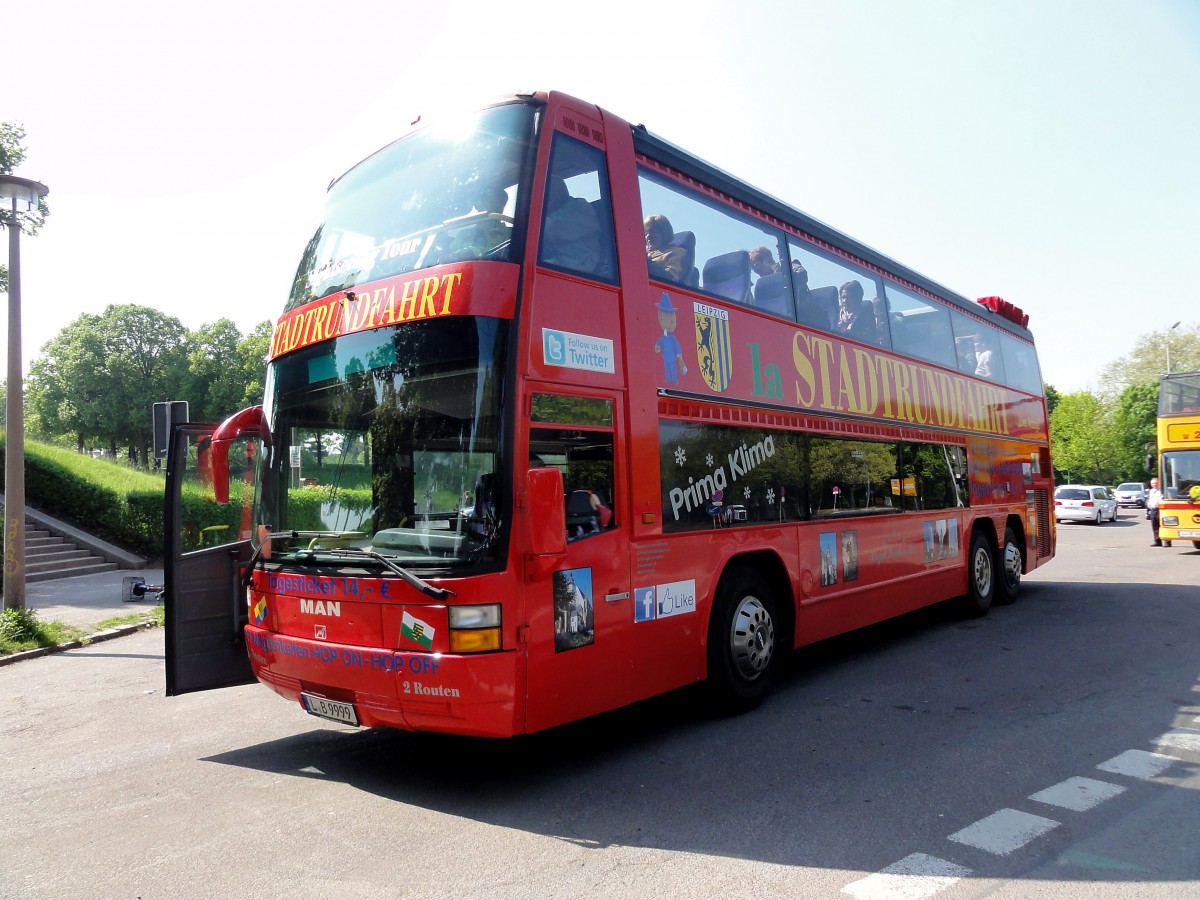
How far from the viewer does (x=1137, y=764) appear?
515 centimetres

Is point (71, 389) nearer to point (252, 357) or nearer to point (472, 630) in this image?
point (252, 357)

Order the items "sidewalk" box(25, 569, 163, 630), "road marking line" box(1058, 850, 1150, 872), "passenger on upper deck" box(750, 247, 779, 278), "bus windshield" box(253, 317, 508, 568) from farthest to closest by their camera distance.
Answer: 1. "sidewalk" box(25, 569, 163, 630)
2. "passenger on upper deck" box(750, 247, 779, 278)
3. "bus windshield" box(253, 317, 508, 568)
4. "road marking line" box(1058, 850, 1150, 872)

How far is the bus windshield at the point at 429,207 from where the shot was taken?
5008 millimetres

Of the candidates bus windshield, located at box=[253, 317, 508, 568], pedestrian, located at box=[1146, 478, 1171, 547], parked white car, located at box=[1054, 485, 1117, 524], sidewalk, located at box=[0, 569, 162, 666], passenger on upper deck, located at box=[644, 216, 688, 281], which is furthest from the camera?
parked white car, located at box=[1054, 485, 1117, 524]

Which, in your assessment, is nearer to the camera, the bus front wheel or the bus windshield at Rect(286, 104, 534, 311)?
the bus windshield at Rect(286, 104, 534, 311)

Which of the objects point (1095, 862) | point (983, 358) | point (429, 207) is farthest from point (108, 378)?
point (1095, 862)

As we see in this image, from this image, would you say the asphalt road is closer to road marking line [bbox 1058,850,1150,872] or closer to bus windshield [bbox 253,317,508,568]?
road marking line [bbox 1058,850,1150,872]

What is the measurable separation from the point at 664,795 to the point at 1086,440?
73.0m

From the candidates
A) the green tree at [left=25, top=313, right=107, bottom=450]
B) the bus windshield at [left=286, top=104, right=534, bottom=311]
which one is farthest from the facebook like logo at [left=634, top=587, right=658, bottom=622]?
the green tree at [left=25, top=313, right=107, bottom=450]

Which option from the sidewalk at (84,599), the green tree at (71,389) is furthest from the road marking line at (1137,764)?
the green tree at (71,389)

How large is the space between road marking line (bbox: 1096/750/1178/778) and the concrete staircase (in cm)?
1985

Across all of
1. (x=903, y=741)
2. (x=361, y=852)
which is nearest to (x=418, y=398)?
(x=361, y=852)

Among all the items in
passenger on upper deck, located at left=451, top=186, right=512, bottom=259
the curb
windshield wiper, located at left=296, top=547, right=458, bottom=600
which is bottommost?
the curb

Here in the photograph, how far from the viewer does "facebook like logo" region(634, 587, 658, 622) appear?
17.9ft
